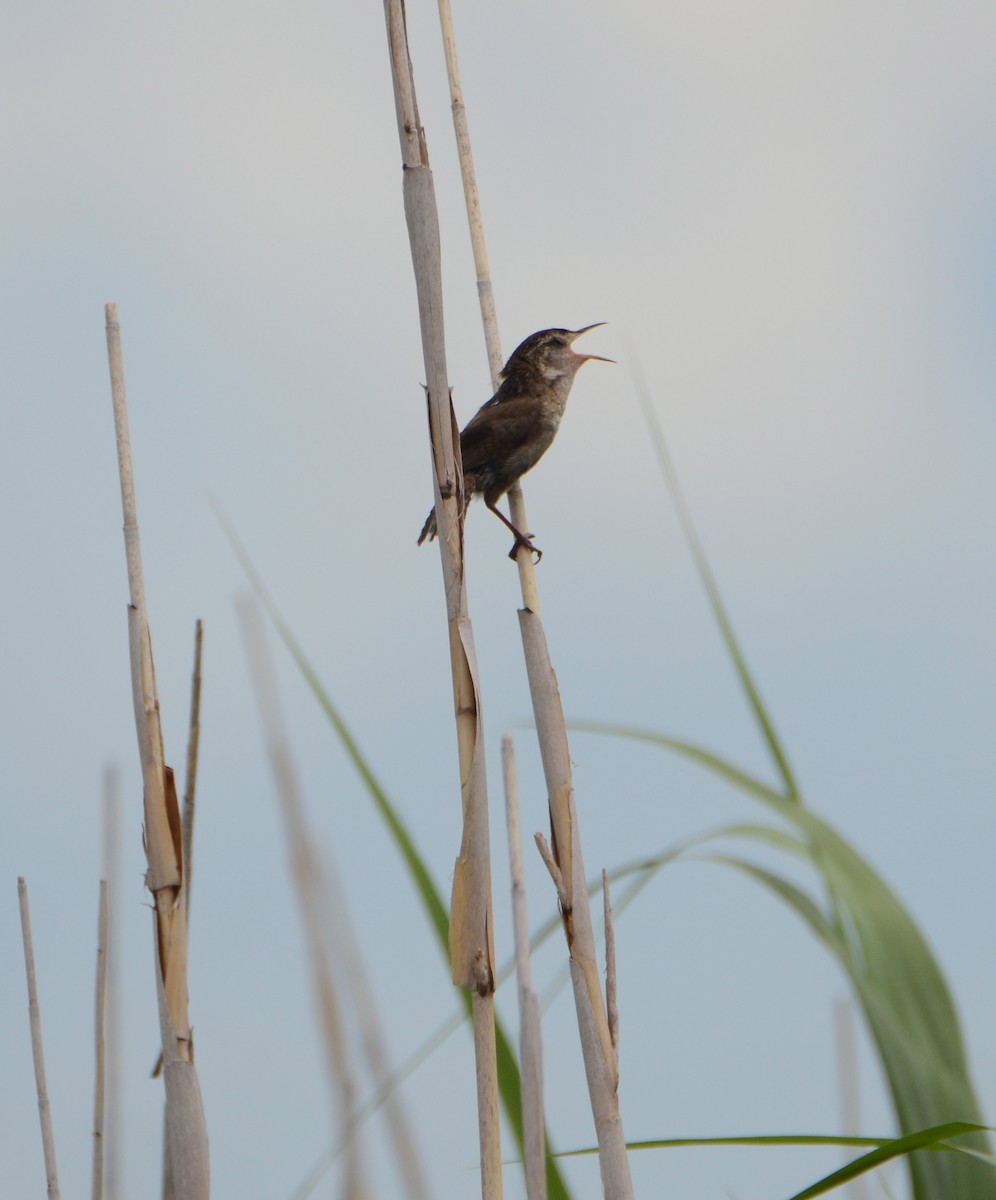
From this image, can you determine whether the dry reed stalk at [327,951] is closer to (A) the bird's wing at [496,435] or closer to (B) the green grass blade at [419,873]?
(B) the green grass blade at [419,873]

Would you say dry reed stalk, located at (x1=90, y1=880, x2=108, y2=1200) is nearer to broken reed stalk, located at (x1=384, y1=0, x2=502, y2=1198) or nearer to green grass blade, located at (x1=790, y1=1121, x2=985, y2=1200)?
broken reed stalk, located at (x1=384, y1=0, x2=502, y2=1198)

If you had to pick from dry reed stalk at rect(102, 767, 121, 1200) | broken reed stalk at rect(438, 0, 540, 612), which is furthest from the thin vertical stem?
broken reed stalk at rect(438, 0, 540, 612)

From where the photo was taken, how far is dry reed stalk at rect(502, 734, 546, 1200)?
134cm

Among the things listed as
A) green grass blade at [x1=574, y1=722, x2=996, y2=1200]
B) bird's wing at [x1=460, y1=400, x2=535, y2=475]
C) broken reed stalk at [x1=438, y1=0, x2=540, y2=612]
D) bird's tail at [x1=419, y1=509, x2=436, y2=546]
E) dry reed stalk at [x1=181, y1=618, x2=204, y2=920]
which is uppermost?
bird's wing at [x1=460, y1=400, x2=535, y2=475]

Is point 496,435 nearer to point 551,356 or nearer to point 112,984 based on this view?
point 551,356

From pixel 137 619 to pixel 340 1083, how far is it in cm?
62

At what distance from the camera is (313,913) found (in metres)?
1.60

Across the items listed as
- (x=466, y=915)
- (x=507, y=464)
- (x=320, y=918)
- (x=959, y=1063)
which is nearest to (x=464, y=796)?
(x=466, y=915)

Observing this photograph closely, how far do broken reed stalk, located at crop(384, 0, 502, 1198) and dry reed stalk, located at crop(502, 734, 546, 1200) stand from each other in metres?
0.12

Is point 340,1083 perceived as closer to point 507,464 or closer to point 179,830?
point 179,830

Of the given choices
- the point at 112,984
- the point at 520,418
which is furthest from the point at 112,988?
the point at 520,418

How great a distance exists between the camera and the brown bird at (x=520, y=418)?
355cm

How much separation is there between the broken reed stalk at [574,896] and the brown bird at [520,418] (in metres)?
1.78

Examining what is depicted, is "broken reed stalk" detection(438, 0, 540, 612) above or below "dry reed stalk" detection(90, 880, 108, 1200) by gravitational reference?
above
